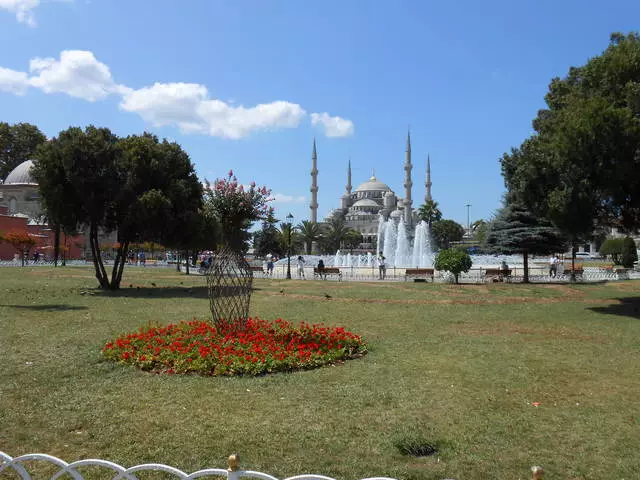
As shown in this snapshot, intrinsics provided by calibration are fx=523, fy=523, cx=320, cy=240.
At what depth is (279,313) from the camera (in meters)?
14.0

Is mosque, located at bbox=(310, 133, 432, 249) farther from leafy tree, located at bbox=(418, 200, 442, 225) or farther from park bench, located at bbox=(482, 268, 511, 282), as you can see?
park bench, located at bbox=(482, 268, 511, 282)

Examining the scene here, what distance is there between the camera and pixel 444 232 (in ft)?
292

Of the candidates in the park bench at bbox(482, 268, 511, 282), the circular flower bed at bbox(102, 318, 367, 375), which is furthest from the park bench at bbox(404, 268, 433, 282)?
the circular flower bed at bbox(102, 318, 367, 375)

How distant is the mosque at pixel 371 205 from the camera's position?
341ft

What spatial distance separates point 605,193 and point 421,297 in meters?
6.86

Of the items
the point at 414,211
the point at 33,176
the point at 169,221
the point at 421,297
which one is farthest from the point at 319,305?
the point at 414,211

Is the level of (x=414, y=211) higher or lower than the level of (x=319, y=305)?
higher

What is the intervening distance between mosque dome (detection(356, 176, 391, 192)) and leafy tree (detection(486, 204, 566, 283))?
108 m

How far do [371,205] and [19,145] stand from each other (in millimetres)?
78264

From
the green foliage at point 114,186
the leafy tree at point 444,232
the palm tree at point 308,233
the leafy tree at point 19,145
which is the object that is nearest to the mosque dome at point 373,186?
the leafy tree at point 444,232

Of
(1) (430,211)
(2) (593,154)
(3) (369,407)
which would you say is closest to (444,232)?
(1) (430,211)

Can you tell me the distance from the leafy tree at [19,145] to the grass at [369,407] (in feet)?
210

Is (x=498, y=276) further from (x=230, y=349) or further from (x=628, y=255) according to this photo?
(x=230, y=349)

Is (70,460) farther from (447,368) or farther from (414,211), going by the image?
(414,211)
